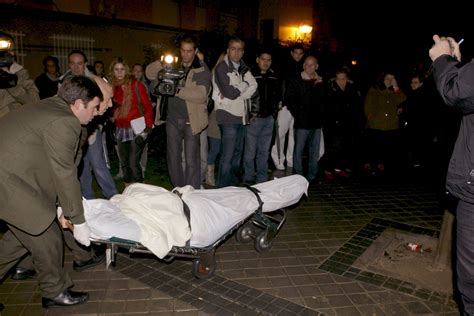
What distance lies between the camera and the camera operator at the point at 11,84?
548cm

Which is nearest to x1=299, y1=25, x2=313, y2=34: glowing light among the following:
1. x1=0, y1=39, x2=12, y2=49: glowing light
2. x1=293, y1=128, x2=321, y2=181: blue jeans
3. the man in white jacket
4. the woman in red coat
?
x1=293, y1=128, x2=321, y2=181: blue jeans

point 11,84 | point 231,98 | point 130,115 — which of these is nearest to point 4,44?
point 11,84

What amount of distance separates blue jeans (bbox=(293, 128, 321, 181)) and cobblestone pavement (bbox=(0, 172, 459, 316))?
224cm

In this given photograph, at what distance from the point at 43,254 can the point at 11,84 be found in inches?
110

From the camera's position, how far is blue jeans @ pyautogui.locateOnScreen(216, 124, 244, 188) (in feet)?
23.0

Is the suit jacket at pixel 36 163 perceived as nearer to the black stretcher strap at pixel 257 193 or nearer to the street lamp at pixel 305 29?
Result: the black stretcher strap at pixel 257 193

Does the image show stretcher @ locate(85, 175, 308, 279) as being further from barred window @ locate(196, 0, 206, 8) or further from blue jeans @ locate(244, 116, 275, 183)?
barred window @ locate(196, 0, 206, 8)

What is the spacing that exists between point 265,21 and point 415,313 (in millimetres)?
19042

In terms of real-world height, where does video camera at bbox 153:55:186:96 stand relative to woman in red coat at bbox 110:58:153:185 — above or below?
above

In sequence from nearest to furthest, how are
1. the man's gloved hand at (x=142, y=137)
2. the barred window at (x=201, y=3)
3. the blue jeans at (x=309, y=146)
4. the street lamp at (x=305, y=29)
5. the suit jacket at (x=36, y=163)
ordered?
the suit jacket at (x=36, y=163), the man's gloved hand at (x=142, y=137), the blue jeans at (x=309, y=146), the barred window at (x=201, y=3), the street lamp at (x=305, y=29)

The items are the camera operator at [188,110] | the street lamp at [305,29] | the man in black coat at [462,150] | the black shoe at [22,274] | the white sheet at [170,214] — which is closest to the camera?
the man in black coat at [462,150]

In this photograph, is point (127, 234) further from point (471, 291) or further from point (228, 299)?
point (471, 291)

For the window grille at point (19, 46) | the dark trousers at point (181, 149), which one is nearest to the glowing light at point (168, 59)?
the dark trousers at point (181, 149)

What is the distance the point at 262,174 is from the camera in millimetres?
7656
